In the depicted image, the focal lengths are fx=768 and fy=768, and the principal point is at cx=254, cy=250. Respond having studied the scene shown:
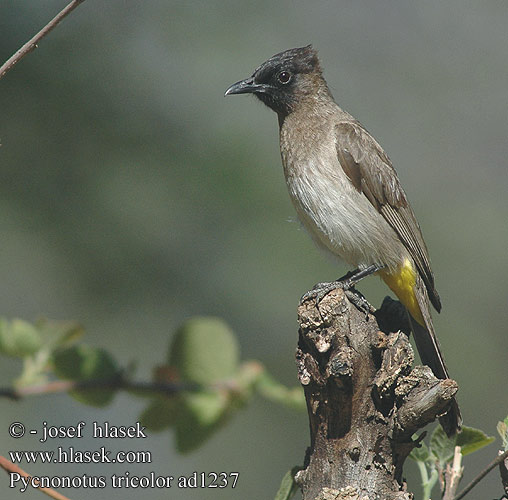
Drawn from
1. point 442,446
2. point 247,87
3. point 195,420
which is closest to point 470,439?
point 442,446

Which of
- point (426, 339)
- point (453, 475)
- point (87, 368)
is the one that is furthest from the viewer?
point (426, 339)

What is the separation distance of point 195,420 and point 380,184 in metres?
1.78

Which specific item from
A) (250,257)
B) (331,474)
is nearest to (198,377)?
(331,474)

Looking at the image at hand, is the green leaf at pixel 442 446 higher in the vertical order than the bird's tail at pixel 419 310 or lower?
lower

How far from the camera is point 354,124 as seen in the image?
3764 millimetres

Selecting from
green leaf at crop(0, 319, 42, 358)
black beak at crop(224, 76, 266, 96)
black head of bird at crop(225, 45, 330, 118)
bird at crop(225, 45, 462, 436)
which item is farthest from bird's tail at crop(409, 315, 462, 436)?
green leaf at crop(0, 319, 42, 358)

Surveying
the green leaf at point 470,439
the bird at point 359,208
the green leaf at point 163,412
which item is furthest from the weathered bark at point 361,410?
the bird at point 359,208

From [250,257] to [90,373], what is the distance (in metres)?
2.45

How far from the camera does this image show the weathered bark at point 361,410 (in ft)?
6.41

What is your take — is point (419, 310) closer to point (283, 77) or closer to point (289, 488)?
point (283, 77)

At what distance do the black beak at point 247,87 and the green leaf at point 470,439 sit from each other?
228 cm

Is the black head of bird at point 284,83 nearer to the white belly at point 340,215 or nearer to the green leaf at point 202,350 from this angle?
the white belly at point 340,215

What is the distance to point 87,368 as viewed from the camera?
215 centimetres

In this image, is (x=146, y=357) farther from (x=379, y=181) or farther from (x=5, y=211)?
(x=379, y=181)
